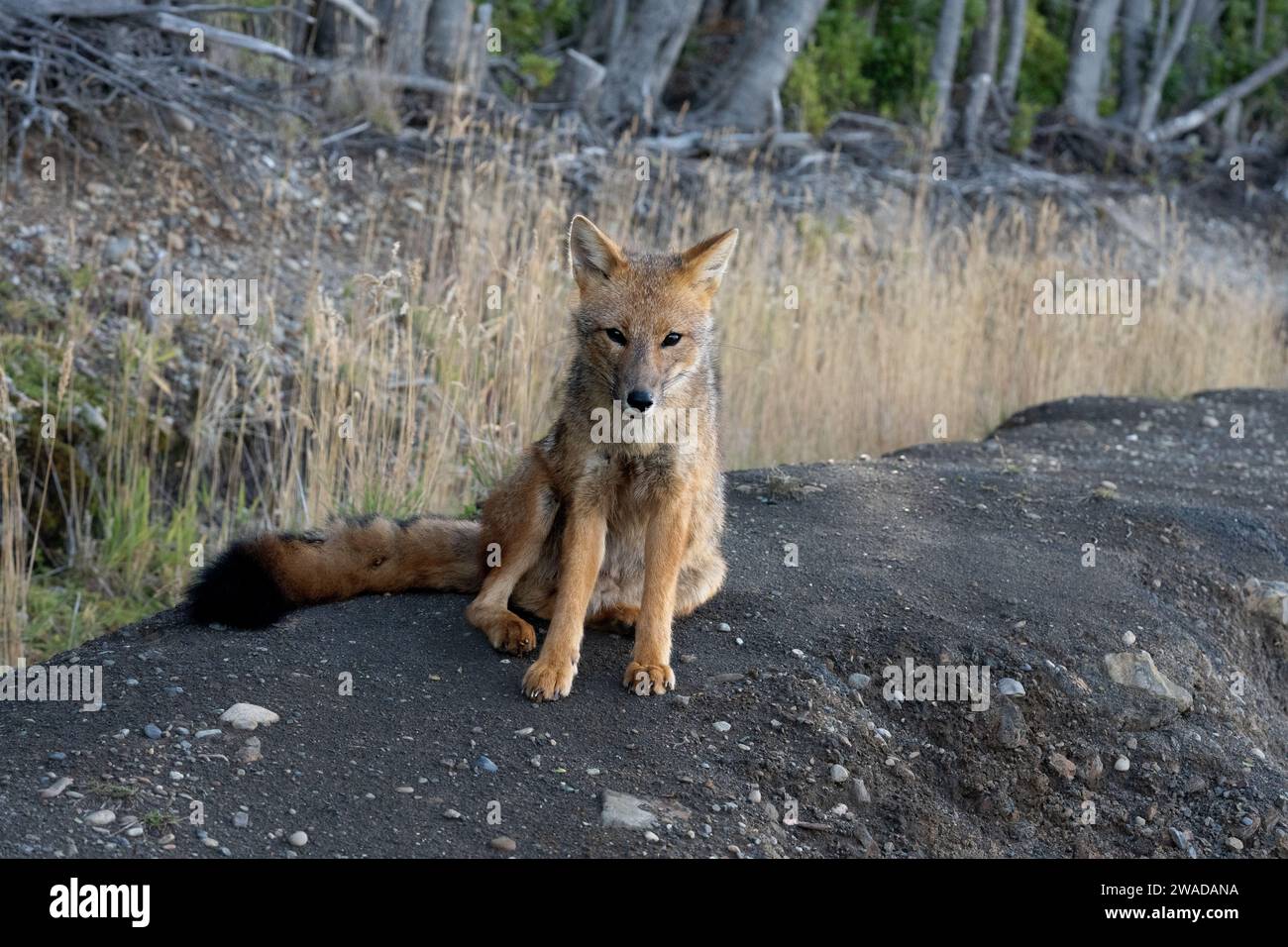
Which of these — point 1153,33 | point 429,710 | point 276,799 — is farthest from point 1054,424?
point 1153,33

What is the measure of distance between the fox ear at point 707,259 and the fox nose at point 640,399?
25.2 inches

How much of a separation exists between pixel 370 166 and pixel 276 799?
875 cm

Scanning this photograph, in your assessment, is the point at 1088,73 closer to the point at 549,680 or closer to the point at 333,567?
the point at 333,567

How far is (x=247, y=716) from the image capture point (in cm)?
404

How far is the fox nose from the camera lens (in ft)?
13.9

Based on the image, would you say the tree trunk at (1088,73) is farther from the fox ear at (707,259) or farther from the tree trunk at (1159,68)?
the fox ear at (707,259)

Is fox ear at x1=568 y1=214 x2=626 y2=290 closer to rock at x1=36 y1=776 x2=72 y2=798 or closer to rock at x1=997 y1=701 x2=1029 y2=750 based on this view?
Answer: rock at x1=997 y1=701 x2=1029 y2=750

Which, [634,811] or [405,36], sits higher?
[405,36]

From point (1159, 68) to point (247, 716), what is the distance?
755 inches

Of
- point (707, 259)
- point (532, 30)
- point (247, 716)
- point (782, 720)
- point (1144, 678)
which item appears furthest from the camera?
point (532, 30)

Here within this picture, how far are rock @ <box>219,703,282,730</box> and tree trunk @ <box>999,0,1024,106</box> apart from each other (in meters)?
17.0

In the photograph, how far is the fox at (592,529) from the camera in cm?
445

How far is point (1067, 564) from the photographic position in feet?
19.6

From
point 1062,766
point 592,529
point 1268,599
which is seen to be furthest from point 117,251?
point 1268,599
